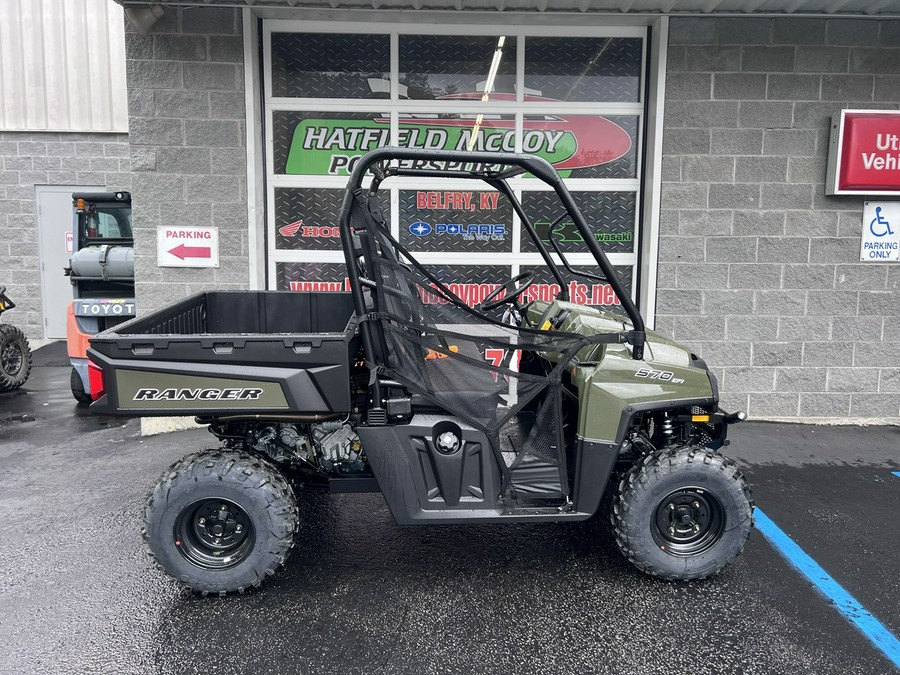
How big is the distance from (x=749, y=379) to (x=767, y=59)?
2944 millimetres

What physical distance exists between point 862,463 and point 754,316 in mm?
1587

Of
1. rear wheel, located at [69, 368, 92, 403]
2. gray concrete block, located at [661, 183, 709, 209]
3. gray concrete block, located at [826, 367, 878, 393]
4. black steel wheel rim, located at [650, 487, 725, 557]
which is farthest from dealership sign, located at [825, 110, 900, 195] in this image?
rear wheel, located at [69, 368, 92, 403]

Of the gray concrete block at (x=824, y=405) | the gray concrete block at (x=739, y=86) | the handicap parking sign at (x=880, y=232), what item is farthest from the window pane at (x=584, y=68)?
the gray concrete block at (x=824, y=405)

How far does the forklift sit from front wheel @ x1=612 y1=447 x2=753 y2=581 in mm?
5597

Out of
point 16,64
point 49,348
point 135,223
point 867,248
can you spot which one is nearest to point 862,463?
point 867,248

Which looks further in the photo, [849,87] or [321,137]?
[321,137]

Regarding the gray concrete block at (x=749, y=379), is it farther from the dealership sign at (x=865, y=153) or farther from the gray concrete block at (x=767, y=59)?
the gray concrete block at (x=767, y=59)

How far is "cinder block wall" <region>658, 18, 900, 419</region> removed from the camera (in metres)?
6.20

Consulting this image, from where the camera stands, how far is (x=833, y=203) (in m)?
6.32

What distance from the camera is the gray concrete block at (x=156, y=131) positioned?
6098mm

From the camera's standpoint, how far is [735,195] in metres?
6.32

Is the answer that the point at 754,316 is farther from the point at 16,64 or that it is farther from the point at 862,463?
the point at 16,64

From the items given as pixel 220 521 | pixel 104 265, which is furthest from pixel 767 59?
pixel 104 265

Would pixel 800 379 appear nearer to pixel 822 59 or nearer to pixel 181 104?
pixel 822 59
